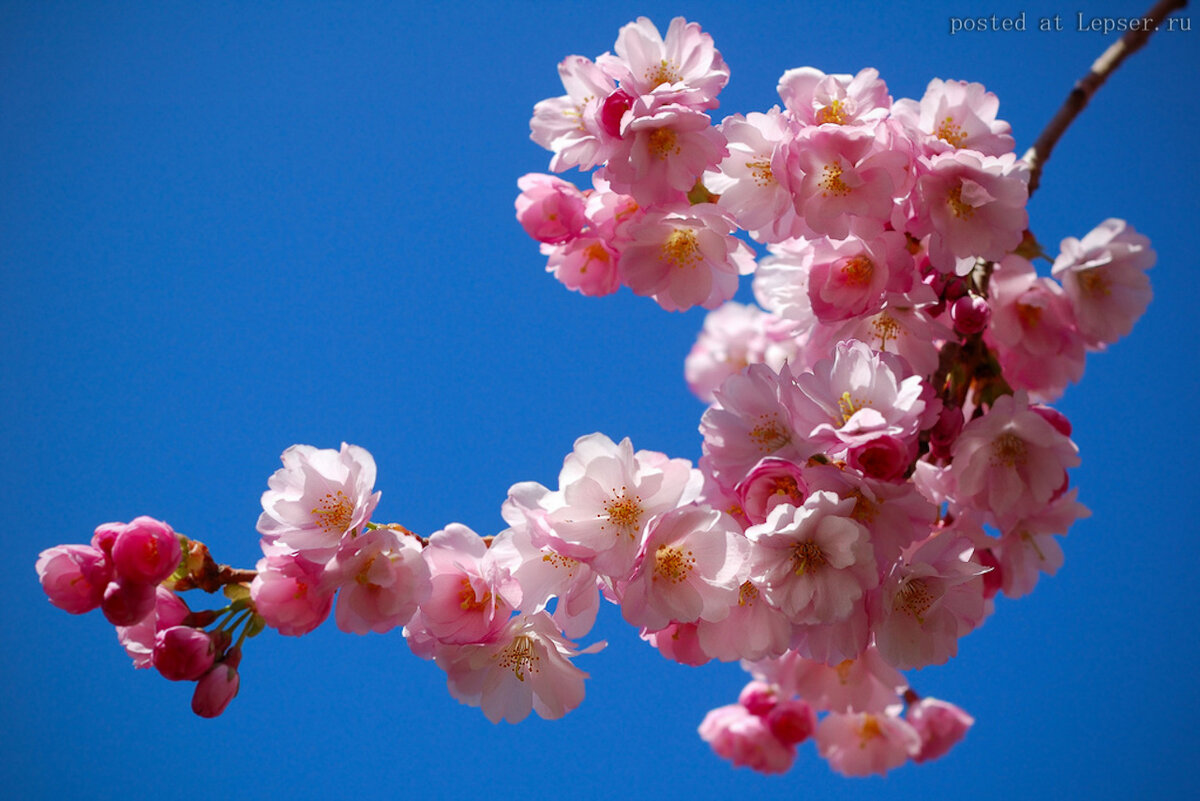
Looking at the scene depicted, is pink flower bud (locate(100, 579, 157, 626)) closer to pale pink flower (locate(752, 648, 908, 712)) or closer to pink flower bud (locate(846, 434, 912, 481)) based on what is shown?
pink flower bud (locate(846, 434, 912, 481))

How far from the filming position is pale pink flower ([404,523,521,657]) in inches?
37.2

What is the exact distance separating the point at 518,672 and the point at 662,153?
0.66 m

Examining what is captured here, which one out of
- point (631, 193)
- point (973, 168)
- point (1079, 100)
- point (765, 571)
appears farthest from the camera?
point (1079, 100)

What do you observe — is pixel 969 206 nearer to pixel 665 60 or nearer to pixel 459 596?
pixel 665 60

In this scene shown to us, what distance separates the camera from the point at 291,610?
3.14 feet

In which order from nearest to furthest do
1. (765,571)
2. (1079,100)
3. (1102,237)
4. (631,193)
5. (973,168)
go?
(765,571)
(973,168)
(631,193)
(1102,237)
(1079,100)

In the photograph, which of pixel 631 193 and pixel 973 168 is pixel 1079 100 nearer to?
pixel 973 168

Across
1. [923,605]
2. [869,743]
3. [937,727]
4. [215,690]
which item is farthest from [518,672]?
[937,727]

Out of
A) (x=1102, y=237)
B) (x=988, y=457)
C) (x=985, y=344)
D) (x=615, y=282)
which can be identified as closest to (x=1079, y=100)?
(x=1102, y=237)

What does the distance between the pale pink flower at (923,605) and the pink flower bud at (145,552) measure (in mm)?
783

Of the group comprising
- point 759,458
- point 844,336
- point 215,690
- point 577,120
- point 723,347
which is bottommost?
point 215,690

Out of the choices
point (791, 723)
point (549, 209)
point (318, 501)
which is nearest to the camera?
point (318, 501)

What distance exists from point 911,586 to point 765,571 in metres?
0.19

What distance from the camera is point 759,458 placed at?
3.11 feet
